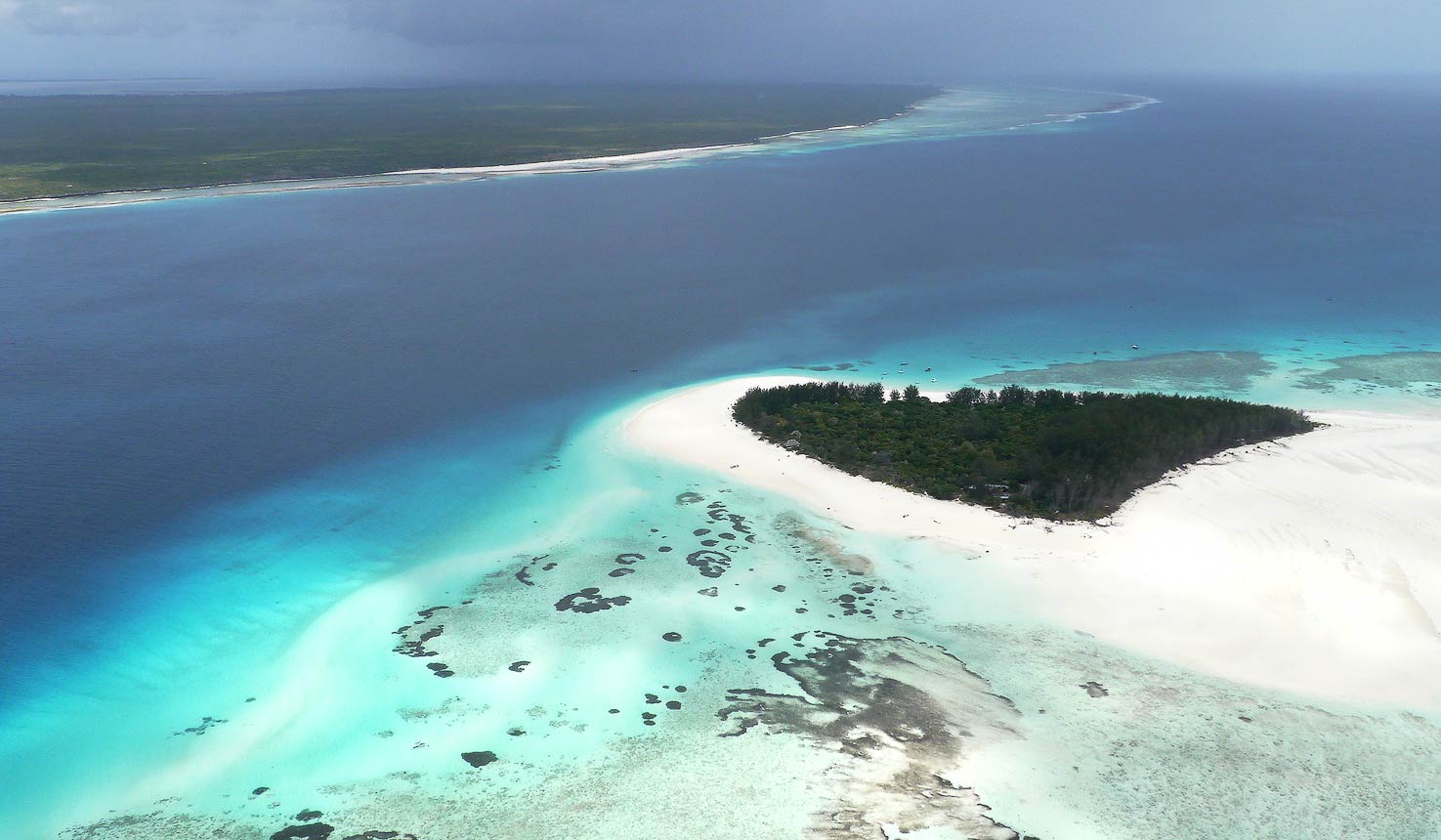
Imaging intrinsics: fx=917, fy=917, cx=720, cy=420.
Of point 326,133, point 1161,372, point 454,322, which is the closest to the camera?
point 1161,372

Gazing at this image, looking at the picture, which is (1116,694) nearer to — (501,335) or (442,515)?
(442,515)

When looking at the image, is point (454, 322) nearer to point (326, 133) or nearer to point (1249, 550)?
point (1249, 550)

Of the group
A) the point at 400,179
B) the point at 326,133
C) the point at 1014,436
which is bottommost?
the point at 1014,436

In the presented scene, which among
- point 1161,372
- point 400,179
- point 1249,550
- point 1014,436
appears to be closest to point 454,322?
point 1014,436

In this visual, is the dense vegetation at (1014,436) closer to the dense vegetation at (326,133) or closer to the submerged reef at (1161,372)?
the submerged reef at (1161,372)

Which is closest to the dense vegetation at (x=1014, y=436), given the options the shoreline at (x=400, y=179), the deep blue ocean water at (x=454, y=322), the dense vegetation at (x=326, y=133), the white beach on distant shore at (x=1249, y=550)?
the white beach on distant shore at (x=1249, y=550)

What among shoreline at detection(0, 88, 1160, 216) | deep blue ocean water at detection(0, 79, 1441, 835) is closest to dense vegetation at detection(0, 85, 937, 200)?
shoreline at detection(0, 88, 1160, 216)
